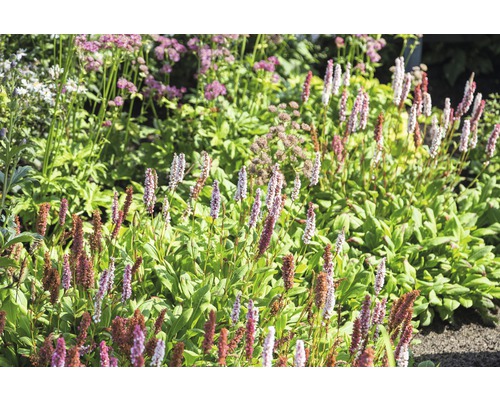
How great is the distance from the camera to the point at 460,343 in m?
3.76

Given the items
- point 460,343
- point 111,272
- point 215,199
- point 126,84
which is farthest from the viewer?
point 126,84

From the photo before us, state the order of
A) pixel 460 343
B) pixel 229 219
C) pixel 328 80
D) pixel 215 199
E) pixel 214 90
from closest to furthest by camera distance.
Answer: pixel 215 199 → pixel 460 343 → pixel 229 219 → pixel 328 80 → pixel 214 90

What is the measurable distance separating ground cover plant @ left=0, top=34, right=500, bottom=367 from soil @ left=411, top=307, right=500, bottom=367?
3.2 inches

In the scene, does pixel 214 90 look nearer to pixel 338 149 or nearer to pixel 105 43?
pixel 105 43

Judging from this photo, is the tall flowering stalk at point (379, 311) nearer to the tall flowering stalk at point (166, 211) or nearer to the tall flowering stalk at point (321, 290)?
the tall flowering stalk at point (321, 290)

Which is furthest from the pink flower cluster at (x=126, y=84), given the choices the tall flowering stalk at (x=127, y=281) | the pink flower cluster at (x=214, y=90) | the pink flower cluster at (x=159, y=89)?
the tall flowering stalk at (x=127, y=281)

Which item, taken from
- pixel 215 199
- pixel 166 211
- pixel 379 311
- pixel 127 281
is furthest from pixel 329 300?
pixel 166 211

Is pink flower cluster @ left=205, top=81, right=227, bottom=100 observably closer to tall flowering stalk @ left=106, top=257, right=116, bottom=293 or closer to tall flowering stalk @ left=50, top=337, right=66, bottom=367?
tall flowering stalk @ left=106, top=257, right=116, bottom=293

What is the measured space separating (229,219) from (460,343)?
1.26 m

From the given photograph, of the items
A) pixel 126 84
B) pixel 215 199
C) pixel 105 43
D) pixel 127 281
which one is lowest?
pixel 127 281

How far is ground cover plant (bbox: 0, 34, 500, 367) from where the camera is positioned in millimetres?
2971

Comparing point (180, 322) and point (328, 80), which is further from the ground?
point (328, 80)
